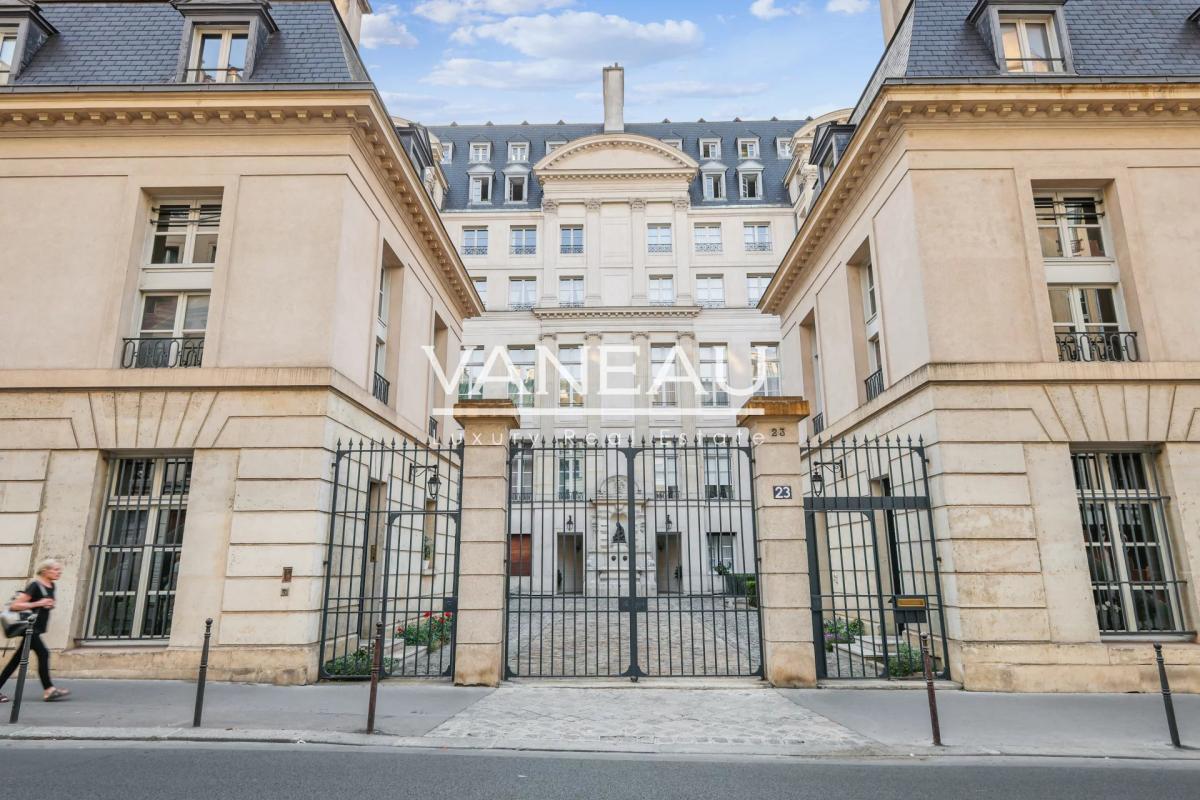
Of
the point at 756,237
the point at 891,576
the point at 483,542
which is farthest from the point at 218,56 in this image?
the point at 756,237

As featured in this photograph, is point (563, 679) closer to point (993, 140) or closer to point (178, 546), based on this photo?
point (178, 546)

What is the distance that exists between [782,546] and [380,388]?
31.7ft

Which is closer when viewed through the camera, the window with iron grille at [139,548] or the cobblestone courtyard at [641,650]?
the cobblestone courtyard at [641,650]

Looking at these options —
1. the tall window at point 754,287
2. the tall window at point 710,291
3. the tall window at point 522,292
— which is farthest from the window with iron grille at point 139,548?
the tall window at point 754,287

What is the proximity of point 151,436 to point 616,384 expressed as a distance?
954 inches

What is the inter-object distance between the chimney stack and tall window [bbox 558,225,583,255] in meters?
7.12

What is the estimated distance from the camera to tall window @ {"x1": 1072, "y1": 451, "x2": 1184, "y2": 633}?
1081cm

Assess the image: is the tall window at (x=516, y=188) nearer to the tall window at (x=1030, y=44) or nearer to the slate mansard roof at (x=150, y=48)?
the slate mansard roof at (x=150, y=48)

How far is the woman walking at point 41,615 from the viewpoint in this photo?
8375mm

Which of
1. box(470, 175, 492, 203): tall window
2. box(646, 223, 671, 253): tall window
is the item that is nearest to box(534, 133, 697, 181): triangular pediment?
box(646, 223, 671, 253): tall window

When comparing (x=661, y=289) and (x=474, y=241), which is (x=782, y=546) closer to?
(x=661, y=289)

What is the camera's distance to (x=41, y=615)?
8.54 meters

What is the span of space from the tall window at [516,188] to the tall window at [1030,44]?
28059mm

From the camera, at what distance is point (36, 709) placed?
830 centimetres
